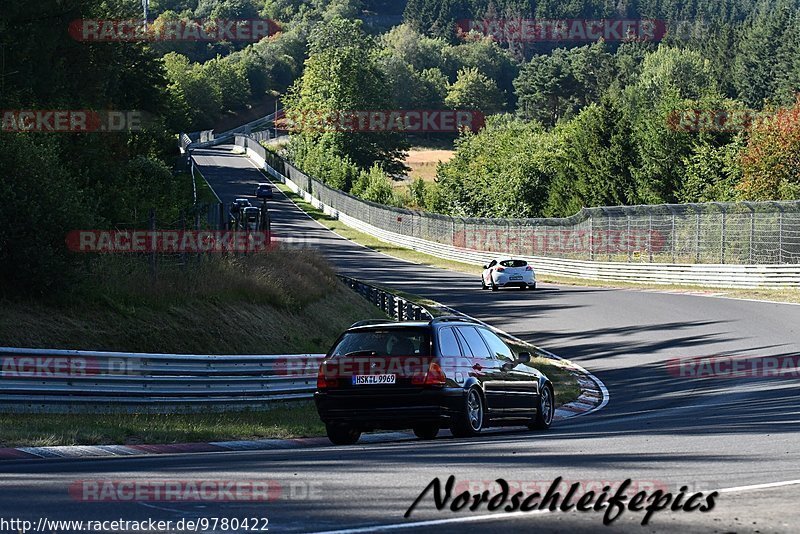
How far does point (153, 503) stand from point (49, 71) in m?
29.8

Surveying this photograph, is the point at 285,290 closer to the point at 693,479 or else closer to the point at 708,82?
the point at 693,479

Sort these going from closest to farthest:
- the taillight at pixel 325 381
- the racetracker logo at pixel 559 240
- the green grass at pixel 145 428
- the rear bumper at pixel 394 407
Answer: the green grass at pixel 145 428
the rear bumper at pixel 394 407
the taillight at pixel 325 381
the racetracker logo at pixel 559 240

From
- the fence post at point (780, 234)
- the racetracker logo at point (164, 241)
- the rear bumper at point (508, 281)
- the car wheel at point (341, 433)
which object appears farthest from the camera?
the rear bumper at point (508, 281)

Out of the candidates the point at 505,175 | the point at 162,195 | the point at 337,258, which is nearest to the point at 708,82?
the point at 505,175

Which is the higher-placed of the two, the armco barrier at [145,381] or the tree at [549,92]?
the tree at [549,92]

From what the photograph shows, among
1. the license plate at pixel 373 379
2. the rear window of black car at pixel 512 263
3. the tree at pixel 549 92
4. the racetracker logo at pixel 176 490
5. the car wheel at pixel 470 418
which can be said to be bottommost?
the rear window of black car at pixel 512 263

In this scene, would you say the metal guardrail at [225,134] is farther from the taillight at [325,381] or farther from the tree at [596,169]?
the taillight at [325,381]

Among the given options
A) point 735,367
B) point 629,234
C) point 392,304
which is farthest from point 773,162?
point 735,367

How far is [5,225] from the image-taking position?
19359mm

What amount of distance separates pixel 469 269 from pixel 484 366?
4890 centimetres

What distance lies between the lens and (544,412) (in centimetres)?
1650

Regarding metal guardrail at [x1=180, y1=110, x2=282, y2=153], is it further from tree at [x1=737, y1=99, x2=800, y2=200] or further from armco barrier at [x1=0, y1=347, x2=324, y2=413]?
armco barrier at [x1=0, y1=347, x2=324, y2=413]

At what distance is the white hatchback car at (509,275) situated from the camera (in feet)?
158

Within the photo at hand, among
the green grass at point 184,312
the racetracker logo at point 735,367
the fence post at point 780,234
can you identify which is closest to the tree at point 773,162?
the fence post at point 780,234
